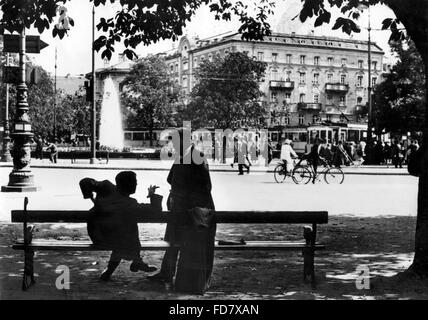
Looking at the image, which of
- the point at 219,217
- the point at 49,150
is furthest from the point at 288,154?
the point at 49,150

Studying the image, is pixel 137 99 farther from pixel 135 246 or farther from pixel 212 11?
pixel 135 246

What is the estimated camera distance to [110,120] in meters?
54.6

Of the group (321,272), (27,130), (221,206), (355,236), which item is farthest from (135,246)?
(27,130)

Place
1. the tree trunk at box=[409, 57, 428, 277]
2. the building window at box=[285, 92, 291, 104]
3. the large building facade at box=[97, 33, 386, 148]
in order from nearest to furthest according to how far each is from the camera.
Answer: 1. the tree trunk at box=[409, 57, 428, 277]
2. the large building facade at box=[97, 33, 386, 148]
3. the building window at box=[285, 92, 291, 104]

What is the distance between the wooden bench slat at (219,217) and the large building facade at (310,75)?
27148 millimetres

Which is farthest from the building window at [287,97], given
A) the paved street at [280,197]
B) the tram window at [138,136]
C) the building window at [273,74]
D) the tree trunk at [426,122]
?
the tree trunk at [426,122]

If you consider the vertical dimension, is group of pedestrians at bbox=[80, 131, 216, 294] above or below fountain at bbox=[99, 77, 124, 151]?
below

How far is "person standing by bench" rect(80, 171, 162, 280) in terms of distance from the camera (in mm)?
6195

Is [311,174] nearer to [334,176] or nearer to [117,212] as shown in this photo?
[334,176]

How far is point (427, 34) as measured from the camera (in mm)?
6418

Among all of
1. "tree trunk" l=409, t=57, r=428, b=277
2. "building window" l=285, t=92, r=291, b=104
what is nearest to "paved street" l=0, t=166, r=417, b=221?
"tree trunk" l=409, t=57, r=428, b=277

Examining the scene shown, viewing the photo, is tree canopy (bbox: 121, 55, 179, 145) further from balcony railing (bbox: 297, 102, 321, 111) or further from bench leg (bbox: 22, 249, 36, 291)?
bench leg (bbox: 22, 249, 36, 291)

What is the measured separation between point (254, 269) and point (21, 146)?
9847 mm
